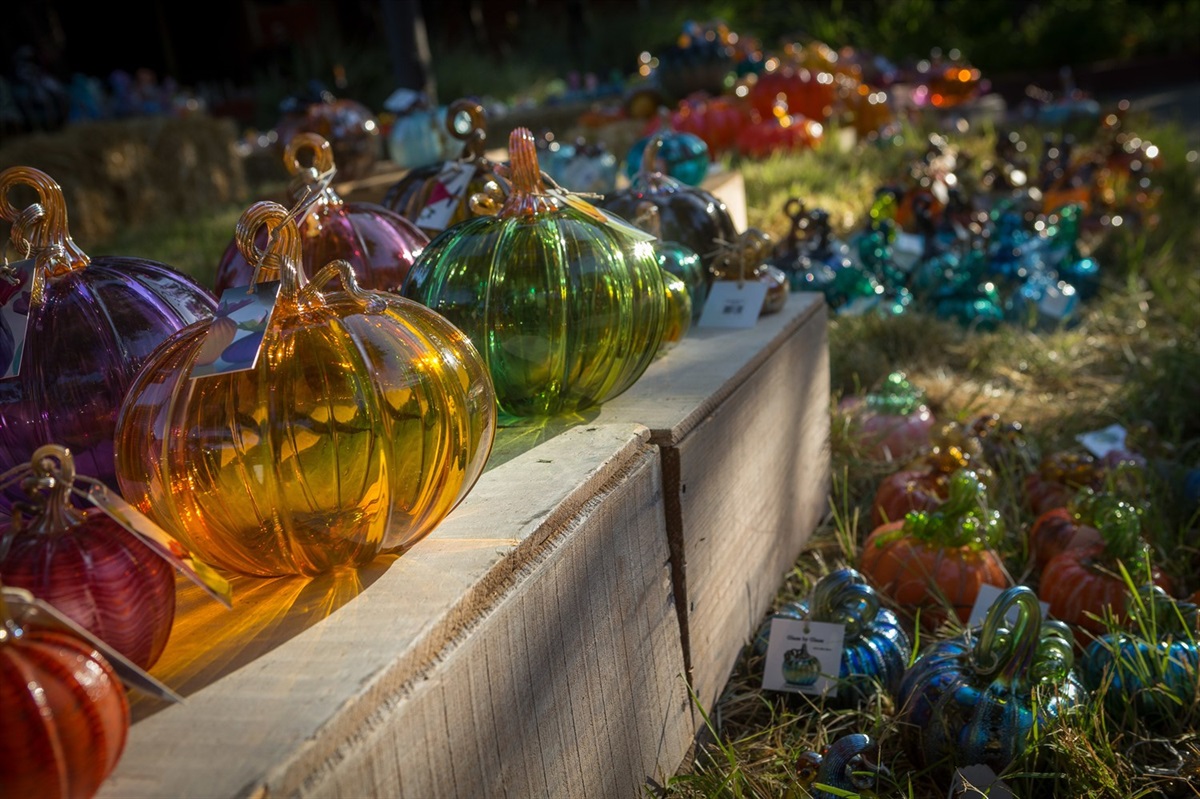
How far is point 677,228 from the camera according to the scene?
222 centimetres

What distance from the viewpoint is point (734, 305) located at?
2.15 meters

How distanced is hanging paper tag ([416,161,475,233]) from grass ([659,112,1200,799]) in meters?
0.87

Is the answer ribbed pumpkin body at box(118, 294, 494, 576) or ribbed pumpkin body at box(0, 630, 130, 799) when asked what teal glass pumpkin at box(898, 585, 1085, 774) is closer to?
ribbed pumpkin body at box(118, 294, 494, 576)

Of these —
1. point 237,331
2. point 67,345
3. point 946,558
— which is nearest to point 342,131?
point 946,558

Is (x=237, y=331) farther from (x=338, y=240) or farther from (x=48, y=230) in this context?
(x=338, y=240)

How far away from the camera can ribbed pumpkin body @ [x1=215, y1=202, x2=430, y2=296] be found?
1.74 meters

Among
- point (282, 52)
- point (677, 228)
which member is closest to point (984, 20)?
point (282, 52)

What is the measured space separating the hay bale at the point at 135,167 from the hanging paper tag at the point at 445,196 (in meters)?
4.54

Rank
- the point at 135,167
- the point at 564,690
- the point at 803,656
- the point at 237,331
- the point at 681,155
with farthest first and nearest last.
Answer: the point at 135,167 → the point at 681,155 → the point at 803,656 → the point at 564,690 → the point at 237,331

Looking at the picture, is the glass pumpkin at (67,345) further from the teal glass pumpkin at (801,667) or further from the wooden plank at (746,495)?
the teal glass pumpkin at (801,667)

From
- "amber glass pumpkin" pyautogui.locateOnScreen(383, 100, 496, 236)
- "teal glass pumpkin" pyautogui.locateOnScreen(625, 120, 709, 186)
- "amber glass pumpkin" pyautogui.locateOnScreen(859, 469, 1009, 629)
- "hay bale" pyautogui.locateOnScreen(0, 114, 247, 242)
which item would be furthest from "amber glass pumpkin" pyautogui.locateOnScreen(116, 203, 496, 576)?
"hay bale" pyautogui.locateOnScreen(0, 114, 247, 242)

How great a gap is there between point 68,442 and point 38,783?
23.1 inches

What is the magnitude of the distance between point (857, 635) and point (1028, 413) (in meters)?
1.47

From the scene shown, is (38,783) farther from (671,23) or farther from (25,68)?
(671,23)
